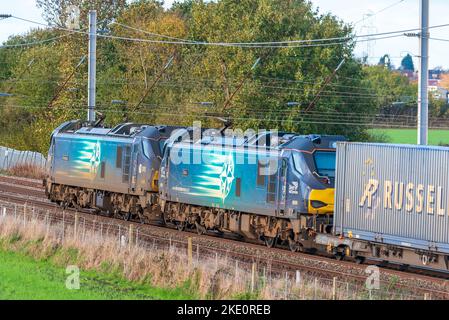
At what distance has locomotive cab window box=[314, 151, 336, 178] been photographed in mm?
28906

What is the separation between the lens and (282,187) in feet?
96.7

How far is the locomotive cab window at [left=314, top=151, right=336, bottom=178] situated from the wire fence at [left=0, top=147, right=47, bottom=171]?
115 feet

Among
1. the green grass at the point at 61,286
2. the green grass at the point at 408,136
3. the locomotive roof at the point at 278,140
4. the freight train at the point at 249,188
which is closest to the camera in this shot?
the green grass at the point at 61,286

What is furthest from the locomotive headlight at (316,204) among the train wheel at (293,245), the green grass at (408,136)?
the green grass at (408,136)

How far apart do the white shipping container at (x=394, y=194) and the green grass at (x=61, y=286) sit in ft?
23.3

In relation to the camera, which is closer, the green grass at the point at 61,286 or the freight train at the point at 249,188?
the green grass at the point at 61,286

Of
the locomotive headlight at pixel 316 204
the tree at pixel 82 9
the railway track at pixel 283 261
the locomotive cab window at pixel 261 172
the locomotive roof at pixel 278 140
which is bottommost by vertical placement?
the railway track at pixel 283 261

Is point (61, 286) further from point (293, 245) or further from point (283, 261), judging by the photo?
point (293, 245)

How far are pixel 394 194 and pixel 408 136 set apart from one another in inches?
2488

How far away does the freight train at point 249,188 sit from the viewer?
25.8 meters

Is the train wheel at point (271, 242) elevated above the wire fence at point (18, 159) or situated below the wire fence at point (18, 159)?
below

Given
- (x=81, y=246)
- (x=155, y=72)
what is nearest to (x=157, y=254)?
(x=81, y=246)

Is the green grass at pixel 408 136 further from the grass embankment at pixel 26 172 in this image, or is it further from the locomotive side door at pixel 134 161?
the locomotive side door at pixel 134 161
